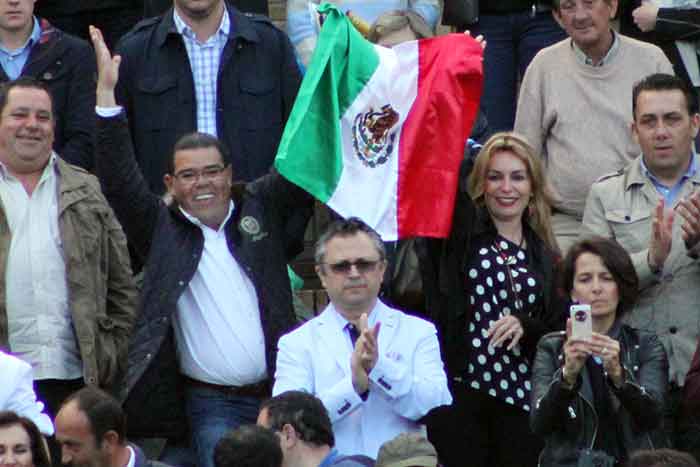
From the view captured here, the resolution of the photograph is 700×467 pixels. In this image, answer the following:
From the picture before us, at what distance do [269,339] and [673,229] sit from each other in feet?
6.48

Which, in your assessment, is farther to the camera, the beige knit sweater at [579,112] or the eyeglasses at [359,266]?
the beige knit sweater at [579,112]

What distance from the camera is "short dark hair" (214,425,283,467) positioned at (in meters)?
7.94

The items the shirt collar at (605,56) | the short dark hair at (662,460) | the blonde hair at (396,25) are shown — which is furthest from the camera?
the shirt collar at (605,56)

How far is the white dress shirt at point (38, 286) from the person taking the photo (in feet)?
31.1

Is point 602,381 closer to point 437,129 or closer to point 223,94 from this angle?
point 437,129

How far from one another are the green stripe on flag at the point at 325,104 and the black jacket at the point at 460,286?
2.04ft

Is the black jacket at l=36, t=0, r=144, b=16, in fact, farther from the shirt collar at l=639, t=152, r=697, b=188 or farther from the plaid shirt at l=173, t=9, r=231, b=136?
the shirt collar at l=639, t=152, r=697, b=188

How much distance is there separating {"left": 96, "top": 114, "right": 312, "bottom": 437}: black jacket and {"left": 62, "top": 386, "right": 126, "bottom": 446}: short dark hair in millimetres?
634

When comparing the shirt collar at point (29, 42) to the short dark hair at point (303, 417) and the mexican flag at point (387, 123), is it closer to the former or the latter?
the mexican flag at point (387, 123)

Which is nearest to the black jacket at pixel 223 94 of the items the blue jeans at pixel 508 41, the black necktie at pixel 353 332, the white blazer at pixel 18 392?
the blue jeans at pixel 508 41

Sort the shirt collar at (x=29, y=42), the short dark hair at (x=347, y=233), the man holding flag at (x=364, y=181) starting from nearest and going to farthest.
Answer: the man holding flag at (x=364, y=181), the short dark hair at (x=347, y=233), the shirt collar at (x=29, y=42)

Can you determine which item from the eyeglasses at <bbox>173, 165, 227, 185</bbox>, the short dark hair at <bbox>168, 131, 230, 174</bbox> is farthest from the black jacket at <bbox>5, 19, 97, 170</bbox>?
the eyeglasses at <bbox>173, 165, 227, 185</bbox>

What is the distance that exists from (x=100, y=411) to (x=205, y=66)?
2500 millimetres

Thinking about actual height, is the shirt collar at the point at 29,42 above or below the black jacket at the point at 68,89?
above
